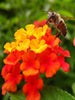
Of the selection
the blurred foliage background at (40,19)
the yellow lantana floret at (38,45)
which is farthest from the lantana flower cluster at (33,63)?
the blurred foliage background at (40,19)

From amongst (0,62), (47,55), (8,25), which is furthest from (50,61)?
(8,25)

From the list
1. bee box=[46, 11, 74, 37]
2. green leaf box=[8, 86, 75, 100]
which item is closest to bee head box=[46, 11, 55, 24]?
bee box=[46, 11, 74, 37]

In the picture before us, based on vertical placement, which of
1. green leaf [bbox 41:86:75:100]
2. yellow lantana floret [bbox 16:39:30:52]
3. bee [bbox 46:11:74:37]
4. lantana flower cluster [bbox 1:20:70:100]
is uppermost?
bee [bbox 46:11:74:37]

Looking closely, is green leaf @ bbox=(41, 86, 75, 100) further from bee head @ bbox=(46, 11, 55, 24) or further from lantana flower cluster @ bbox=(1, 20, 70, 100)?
bee head @ bbox=(46, 11, 55, 24)

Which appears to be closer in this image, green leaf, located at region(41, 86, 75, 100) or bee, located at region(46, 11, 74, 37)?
green leaf, located at region(41, 86, 75, 100)

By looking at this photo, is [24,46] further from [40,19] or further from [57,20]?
[40,19]

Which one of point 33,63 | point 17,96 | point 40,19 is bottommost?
point 17,96

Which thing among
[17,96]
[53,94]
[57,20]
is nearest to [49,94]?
[53,94]

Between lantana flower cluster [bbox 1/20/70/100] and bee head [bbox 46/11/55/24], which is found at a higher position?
bee head [bbox 46/11/55/24]

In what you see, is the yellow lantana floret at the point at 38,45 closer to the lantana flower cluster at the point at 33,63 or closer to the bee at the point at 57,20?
the lantana flower cluster at the point at 33,63
